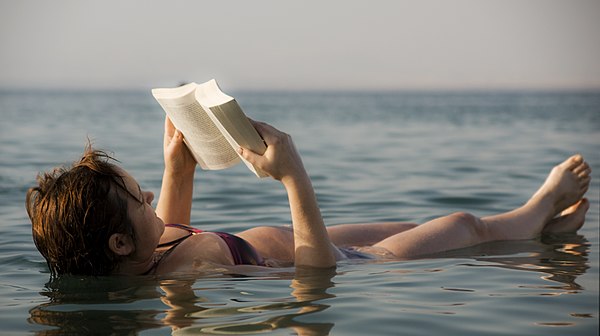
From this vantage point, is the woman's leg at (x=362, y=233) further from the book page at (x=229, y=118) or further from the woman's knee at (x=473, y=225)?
the book page at (x=229, y=118)

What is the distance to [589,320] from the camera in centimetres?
321

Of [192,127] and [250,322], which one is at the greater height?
[192,127]

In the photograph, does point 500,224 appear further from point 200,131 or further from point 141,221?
point 141,221

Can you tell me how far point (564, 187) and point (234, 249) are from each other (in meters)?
2.30

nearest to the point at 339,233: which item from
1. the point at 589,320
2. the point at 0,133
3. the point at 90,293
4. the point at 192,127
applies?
the point at 192,127

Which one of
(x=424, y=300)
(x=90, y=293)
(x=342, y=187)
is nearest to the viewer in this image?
(x=424, y=300)

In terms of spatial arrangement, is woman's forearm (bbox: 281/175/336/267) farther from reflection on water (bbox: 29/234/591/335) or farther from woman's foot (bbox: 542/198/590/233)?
woman's foot (bbox: 542/198/590/233)

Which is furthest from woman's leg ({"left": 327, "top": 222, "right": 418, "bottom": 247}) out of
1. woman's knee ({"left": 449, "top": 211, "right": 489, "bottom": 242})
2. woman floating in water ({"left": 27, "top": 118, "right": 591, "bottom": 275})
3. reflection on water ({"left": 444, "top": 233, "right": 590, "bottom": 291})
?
reflection on water ({"left": 444, "top": 233, "right": 590, "bottom": 291})

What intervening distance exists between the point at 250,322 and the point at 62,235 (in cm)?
99

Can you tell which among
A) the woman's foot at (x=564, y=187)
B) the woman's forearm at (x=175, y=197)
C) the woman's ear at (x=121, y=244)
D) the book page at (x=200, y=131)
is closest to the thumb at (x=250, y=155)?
the book page at (x=200, y=131)

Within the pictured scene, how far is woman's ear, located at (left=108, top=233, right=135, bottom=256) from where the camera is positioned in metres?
3.80

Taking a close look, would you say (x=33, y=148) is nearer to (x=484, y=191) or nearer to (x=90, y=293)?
(x=484, y=191)

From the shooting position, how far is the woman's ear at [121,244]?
12.5 ft

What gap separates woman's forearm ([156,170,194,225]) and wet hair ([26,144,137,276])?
0.82 metres
